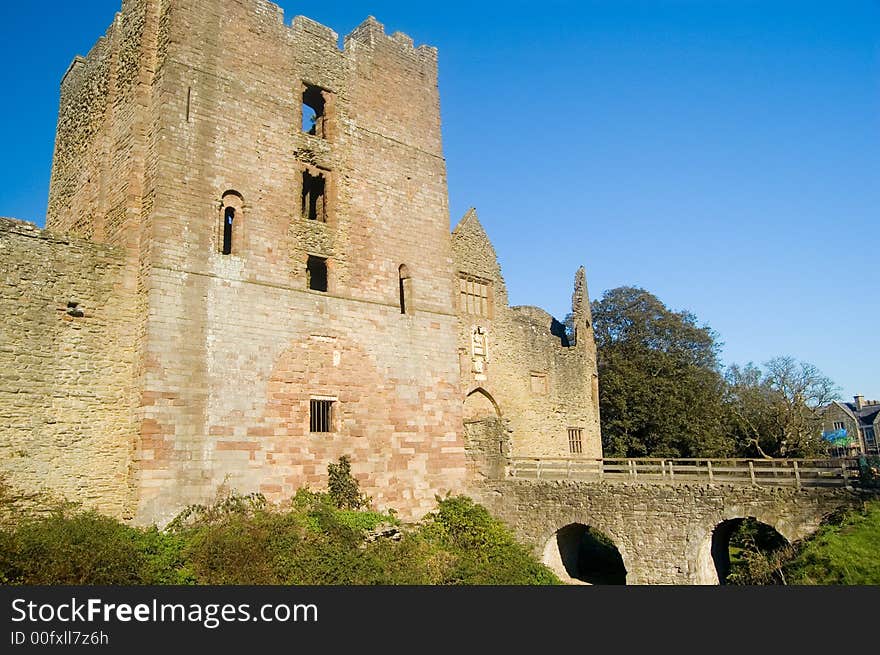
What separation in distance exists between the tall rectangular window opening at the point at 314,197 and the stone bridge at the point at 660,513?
908 cm

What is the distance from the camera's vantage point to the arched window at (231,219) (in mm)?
16266

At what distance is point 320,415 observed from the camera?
17016 mm

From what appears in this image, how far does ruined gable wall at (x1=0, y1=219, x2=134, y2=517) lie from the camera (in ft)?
43.0

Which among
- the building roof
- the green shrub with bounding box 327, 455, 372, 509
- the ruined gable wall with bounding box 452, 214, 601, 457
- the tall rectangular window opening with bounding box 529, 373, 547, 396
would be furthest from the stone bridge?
the building roof

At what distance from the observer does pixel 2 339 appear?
43.1 ft

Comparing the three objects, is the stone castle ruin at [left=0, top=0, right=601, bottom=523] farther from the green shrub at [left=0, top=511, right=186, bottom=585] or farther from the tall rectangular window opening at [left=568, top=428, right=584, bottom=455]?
the tall rectangular window opening at [left=568, top=428, right=584, bottom=455]

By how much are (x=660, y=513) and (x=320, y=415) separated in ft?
29.3

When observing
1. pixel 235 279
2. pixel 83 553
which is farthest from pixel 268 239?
pixel 83 553

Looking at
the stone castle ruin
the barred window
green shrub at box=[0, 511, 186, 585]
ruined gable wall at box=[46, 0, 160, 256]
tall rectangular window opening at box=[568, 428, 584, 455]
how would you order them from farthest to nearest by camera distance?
1. tall rectangular window opening at box=[568, 428, 584, 455]
2. the barred window
3. ruined gable wall at box=[46, 0, 160, 256]
4. the stone castle ruin
5. green shrub at box=[0, 511, 186, 585]

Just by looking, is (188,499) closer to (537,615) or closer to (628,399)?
(537,615)

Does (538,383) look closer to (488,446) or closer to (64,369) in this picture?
(488,446)

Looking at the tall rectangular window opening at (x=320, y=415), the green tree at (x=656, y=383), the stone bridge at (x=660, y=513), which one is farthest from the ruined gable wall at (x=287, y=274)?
the green tree at (x=656, y=383)

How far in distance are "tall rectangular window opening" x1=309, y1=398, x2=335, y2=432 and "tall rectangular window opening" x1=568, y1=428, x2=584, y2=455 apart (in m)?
13.4

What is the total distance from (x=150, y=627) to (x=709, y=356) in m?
35.6
